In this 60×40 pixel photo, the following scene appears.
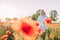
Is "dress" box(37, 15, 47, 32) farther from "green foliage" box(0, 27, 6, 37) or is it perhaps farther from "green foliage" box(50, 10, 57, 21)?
"green foliage" box(0, 27, 6, 37)

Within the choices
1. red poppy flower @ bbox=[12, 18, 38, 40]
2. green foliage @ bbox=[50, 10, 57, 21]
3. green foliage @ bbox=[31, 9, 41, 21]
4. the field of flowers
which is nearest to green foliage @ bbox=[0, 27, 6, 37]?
the field of flowers

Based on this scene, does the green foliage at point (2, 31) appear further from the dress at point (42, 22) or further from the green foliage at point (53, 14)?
the green foliage at point (53, 14)

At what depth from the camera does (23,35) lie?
5.89 ft

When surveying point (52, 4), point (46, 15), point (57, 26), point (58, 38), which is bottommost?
point (58, 38)

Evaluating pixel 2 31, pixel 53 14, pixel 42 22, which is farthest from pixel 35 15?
pixel 2 31

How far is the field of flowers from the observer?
1.78 meters

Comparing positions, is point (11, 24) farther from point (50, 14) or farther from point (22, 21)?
point (50, 14)

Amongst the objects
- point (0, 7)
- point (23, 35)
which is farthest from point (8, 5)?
point (23, 35)

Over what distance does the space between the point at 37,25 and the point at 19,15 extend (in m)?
0.27

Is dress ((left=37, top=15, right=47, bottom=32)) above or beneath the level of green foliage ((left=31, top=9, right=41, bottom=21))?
beneath

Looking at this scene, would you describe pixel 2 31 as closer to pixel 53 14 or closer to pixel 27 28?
pixel 27 28

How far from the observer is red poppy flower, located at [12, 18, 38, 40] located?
1.79 meters

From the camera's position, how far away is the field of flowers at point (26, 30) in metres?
1.78

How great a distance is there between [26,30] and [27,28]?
0.03m
